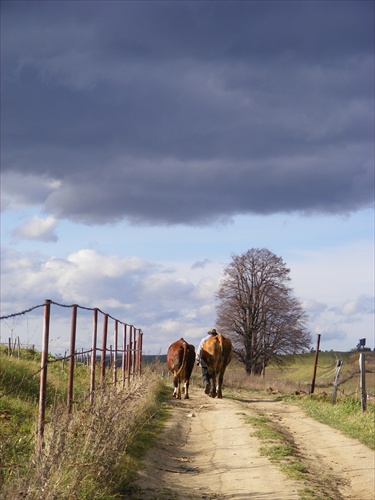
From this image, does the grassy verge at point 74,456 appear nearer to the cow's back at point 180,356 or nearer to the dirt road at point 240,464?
the dirt road at point 240,464

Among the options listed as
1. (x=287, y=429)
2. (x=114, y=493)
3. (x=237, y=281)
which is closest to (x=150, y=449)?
(x=114, y=493)

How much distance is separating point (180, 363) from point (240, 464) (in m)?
12.7

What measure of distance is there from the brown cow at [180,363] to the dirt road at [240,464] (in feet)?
15.3

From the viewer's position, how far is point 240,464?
1319cm

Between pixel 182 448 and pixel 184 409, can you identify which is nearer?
pixel 182 448

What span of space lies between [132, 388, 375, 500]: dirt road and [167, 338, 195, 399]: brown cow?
4675mm

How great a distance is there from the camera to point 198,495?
10852 mm

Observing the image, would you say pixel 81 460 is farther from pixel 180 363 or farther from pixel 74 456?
pixel 180 363

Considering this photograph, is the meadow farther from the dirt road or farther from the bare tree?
the bare tree

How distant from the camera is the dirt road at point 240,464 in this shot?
1107cm

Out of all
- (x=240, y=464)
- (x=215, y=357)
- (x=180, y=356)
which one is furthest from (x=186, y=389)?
(x=240, y=464)

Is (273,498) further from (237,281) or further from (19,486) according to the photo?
(237,281)

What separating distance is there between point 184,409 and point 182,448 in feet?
24.1

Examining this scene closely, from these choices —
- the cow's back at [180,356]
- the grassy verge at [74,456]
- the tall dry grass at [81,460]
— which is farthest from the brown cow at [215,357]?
the tall dry grass at [81,460]
